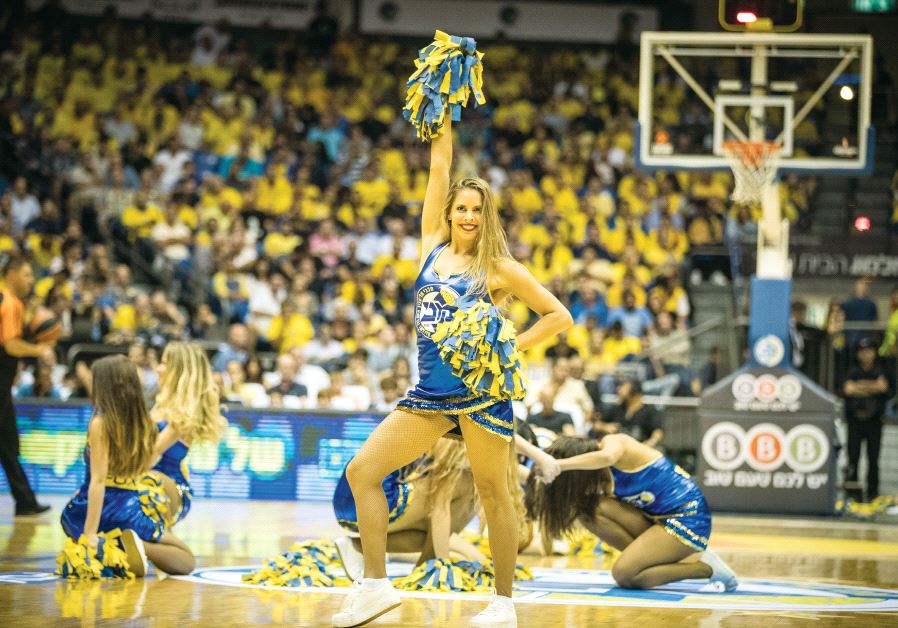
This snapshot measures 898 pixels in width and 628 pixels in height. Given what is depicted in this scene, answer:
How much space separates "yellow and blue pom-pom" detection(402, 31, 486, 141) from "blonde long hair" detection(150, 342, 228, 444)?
292cm

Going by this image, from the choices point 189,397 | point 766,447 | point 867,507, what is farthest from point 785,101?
point 189,397

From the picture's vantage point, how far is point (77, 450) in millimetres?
12602

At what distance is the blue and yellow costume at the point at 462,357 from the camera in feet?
17.6

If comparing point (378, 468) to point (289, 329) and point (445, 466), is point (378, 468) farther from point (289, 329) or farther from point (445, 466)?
point (289, 329)

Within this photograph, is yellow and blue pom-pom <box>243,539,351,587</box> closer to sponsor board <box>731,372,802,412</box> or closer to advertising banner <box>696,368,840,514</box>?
advertising banner <box>696,368,840,514</box>

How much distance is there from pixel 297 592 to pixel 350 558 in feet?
1.76

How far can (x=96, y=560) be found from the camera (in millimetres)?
7102

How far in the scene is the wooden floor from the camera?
584cm

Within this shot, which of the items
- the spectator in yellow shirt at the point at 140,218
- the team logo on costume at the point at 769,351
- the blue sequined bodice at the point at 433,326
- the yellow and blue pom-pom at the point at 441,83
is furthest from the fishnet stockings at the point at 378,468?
the spectator in yellow shirt at the point at 140,218

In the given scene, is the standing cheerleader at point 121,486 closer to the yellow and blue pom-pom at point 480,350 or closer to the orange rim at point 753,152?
the yellow and blue pom-pom at point 480,350

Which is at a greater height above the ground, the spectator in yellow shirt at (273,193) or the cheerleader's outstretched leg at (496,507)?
the spectator in yellow shirt at (273,193)

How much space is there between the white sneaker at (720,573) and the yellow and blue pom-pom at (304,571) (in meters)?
2.08

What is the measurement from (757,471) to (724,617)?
244 inches

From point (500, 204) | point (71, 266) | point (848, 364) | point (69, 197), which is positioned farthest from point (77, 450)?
point (848, 364)
